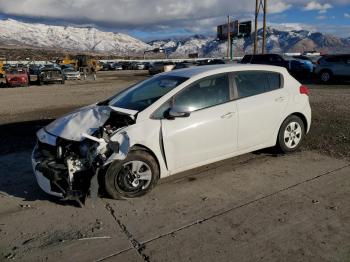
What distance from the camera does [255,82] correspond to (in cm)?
612

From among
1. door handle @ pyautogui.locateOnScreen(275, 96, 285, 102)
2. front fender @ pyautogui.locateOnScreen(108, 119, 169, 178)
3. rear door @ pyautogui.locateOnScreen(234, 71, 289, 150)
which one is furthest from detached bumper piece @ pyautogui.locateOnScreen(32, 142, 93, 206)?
door handle @ pyautogui.locateOnScreen(275, 96, 285, 102)

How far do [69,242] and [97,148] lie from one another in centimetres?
117

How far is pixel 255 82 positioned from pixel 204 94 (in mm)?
1046

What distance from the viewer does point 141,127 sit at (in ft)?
16.2

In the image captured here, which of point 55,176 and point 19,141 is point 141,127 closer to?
point 55,176

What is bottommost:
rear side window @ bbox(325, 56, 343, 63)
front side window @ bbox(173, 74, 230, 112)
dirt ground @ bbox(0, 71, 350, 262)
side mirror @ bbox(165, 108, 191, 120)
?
dirt ground @ bbox(0, 71, 350, 262)

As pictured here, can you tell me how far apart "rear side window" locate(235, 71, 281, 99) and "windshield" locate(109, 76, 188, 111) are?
912 millimetres

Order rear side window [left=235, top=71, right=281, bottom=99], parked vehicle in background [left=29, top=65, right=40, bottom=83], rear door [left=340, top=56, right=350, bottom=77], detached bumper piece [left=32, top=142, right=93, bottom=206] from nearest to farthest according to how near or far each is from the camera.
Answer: detached bumper piece [left=32, top=142, right=93, bottom=206] → rear side window [left=235, top=71, right=281, bottom=99] → rear door [left=340, top=56, right=350, bottom=77] → parked vehicle in background [left=29, top=65, right=40, bottom=83]

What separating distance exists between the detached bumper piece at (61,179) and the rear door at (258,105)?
234 centimetres

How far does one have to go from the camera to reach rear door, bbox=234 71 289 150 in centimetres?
577

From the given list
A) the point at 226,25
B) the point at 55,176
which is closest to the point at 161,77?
the point at 55,176

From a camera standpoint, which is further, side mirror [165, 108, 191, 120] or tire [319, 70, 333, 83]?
tire [319, 70, 333, 83]

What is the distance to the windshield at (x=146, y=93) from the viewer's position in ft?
17.7

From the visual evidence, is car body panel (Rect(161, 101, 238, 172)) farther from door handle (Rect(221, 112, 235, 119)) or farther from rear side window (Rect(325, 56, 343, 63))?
rear side window (Rect(325, 56, 343, 63))
